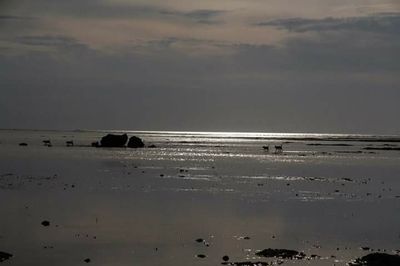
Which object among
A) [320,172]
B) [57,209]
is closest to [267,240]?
[57,209]

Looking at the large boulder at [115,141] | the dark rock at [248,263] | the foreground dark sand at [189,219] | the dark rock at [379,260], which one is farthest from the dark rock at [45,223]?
the large boulder at [115,141]

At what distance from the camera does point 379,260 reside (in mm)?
20359

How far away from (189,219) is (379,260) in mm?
11914

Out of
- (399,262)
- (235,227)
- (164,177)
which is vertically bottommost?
(399,262)

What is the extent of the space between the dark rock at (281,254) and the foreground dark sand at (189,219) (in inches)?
10.9

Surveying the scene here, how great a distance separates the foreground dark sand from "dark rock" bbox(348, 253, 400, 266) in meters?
0.65

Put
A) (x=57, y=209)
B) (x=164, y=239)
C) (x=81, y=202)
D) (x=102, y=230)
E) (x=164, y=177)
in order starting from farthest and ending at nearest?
(x=164, y=177) → (x=81, y=202) → (x=57, y=209) → (x=102, y=230) → (x=164, y=239)

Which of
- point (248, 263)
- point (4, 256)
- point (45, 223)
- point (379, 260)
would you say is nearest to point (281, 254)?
point (248, 263)

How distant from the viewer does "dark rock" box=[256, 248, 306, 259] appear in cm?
2225

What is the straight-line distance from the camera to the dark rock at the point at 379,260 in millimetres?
20031

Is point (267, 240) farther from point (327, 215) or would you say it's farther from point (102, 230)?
point (327, 215)

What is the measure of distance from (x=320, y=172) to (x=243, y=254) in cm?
4424

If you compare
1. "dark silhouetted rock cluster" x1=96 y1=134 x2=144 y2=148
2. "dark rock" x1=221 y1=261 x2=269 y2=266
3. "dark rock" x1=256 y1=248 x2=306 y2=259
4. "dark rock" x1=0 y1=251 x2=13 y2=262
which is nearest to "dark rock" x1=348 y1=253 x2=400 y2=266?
"dark rock" x1=256 y1=248 x2=306 y2=259

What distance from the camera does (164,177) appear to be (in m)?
55.9
